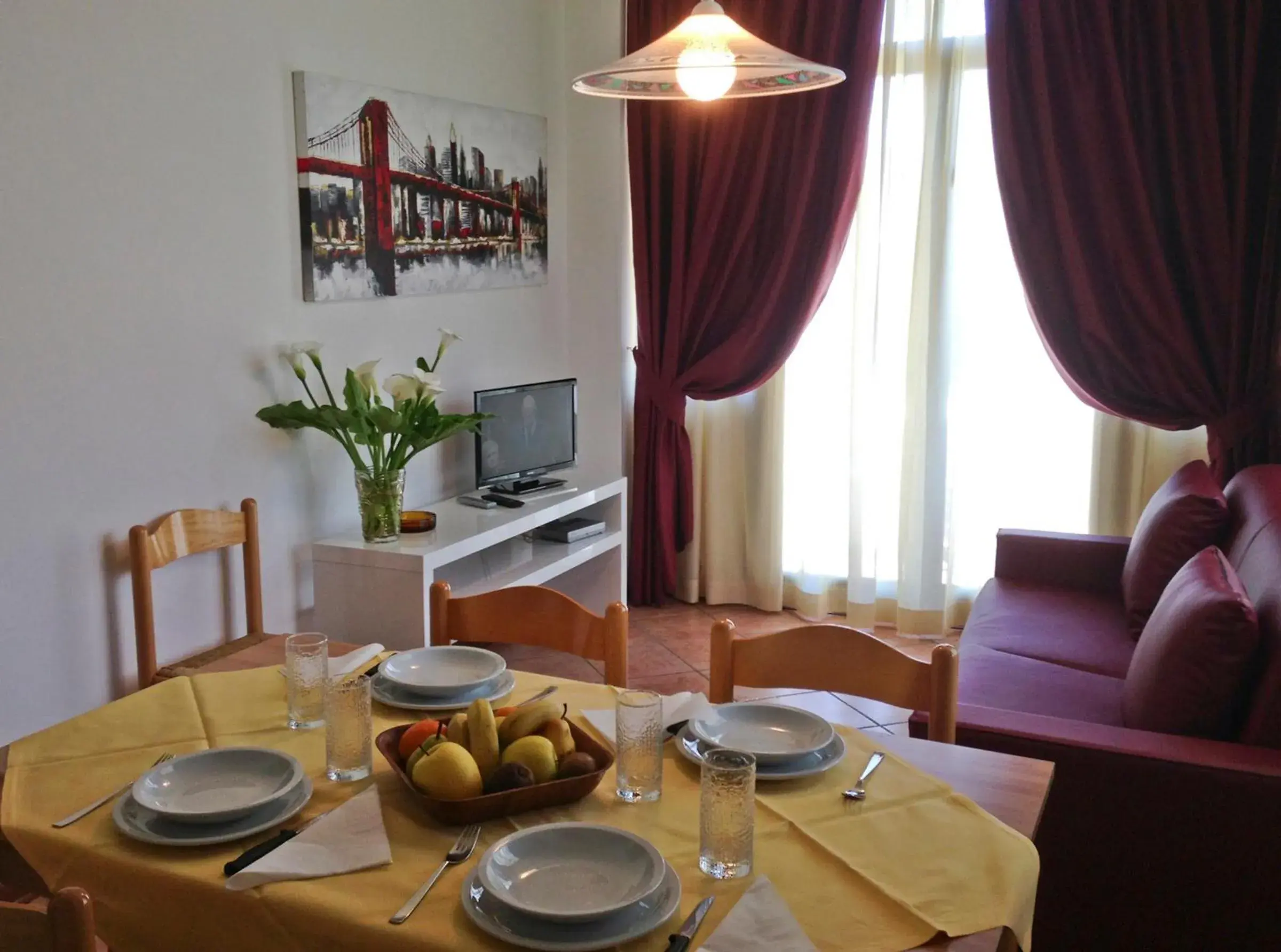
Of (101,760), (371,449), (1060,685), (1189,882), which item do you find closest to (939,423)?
(1060,685)

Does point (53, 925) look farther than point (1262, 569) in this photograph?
No

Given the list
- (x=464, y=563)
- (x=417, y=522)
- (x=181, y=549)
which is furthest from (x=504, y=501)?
(x=181, y=549)

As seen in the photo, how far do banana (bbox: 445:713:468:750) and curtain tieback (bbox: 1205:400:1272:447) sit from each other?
313 centimetres

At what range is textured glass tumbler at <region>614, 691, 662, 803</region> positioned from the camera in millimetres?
1498

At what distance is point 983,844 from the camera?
4.61 ft

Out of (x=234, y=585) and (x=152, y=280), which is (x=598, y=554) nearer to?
(x=234, y=585)

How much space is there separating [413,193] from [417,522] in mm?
1042

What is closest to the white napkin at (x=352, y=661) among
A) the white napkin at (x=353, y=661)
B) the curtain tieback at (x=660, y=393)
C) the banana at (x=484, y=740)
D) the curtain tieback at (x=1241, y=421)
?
the white napkin at (x=353, y=661)

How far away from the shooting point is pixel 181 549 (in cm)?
279

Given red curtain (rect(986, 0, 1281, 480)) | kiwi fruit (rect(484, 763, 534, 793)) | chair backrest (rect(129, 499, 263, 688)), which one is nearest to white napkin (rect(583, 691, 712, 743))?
kiwi fruit (rect(484, 763, 534, 793))

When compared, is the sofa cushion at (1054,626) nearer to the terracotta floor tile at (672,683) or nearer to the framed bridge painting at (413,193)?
the terracotta floor tile at (672,683)

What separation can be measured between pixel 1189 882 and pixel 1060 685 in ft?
2.62

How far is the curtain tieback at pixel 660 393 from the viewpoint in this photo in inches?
181

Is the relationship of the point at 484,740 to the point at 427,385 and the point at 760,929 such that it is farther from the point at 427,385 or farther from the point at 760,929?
the point at 427,385
